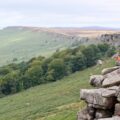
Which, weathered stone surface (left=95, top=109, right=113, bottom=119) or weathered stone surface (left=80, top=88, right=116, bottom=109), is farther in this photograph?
weathered stone surface (left=95, top=109, right=113, bottom=119)

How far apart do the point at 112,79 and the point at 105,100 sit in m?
3.73

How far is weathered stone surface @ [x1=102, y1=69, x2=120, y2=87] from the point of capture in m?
42.7

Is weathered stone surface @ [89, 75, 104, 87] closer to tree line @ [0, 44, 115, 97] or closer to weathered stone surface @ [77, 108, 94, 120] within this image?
weathered stone surface @ [77, 108, 94, 120]

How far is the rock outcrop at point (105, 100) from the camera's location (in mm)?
40000

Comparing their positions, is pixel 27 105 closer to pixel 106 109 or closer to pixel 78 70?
pixel 78 70

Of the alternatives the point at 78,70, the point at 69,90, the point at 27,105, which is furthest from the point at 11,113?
the point at 78,70

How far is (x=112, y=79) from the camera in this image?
4328cm

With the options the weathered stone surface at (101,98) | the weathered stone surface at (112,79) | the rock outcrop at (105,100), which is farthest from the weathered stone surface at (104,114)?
the weathered stone surface at (112,79)

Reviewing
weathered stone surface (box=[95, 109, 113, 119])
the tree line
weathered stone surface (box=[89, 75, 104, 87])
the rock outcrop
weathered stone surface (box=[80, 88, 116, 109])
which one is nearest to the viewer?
the rock outcrop

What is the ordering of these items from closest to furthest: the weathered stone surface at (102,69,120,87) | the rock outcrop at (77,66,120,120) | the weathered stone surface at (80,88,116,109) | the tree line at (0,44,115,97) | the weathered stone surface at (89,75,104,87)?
the rock outcrop at (77,66,120,120), the weathered stone surface at (80,88,116,109), the weathered stone surface at (102,69,120,87), the weathered stone surface at (89,75,104,87), the tree line at (0,44,115,97)

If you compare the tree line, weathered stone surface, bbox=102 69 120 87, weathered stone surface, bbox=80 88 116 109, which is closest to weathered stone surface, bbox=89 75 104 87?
weathered stone surface, bbox=102 69 120 87

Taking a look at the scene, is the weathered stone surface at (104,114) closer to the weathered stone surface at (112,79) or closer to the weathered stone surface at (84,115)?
the weathered stone surface at (84,115)

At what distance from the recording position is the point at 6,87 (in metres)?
168

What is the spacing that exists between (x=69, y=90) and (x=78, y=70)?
2145 inches
